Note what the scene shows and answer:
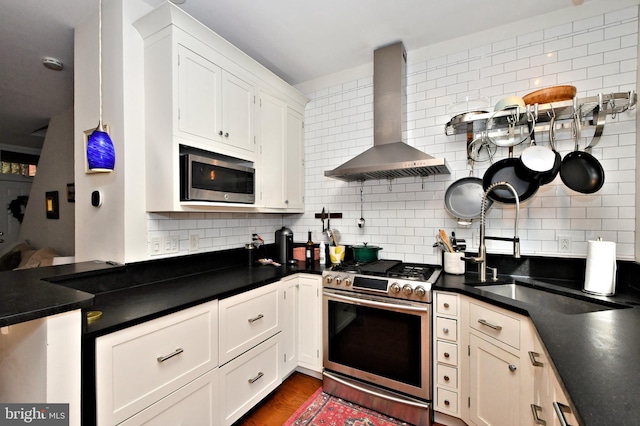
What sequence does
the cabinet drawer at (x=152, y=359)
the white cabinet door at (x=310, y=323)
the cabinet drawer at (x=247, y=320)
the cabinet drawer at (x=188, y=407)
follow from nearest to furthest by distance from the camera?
1. the cabinet drawer at (x=152, y=359)
2. the cabinet drawer at (x=188, y=407)
3. the cabinet drawer at (x=247, y=320)
4. the white cabinet door at (x=310, y=323)

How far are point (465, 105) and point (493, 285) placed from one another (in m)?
1.43

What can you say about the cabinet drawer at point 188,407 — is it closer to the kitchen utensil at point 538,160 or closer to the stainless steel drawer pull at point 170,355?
the stainless steel drawer pull at point 170,355

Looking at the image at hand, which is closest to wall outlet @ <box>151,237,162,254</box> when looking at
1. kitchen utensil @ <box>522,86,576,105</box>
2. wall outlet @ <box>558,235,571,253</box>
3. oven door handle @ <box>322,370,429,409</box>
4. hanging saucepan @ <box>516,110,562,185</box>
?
oven door handle @ <box>322,370,429,409</box>

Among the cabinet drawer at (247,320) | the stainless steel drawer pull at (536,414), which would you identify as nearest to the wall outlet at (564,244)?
the stainless steel drawer pull at (536,414)

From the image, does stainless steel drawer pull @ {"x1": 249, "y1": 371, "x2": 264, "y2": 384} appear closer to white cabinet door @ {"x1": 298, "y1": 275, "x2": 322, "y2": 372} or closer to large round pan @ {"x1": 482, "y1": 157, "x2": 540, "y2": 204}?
white cabinet door @ {"x1": 298, "y1": 275, "x2": 322, "y2": 372}

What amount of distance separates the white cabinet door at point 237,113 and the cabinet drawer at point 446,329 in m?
1.93

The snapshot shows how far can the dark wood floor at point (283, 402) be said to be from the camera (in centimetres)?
192

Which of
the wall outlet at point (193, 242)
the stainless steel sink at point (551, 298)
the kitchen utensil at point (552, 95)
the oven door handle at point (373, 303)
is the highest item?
the kitchen utensil at point (552, 95)

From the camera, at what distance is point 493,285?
1.92 m

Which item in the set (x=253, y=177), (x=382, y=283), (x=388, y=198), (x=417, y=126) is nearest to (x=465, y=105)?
(x=417, y=126)

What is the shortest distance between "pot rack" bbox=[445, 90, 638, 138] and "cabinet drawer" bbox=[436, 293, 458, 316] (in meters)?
1.21

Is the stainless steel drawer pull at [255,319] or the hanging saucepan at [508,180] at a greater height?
the hanging saucepan at [508,180]

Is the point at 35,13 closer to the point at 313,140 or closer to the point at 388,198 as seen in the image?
the point at 313,140

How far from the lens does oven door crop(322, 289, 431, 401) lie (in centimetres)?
186
